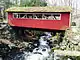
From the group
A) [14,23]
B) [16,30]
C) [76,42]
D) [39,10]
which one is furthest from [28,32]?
[76,42]

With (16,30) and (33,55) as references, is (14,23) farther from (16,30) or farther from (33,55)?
(33,55)

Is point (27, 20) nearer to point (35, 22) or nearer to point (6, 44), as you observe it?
point (35, 22)

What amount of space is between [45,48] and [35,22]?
4.40 m

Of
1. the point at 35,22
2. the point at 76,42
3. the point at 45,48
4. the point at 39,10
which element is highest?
the point at 39,10

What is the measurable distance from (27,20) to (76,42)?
8236 mm

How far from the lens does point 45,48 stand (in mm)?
27406

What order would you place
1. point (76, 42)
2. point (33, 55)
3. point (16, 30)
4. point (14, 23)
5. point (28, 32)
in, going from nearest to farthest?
point (76, 42)
point (33, 55)
point (14, 23)
point (16, 30)
point (28, 32)

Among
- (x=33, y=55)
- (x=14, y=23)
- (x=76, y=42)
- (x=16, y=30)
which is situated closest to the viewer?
(x=76, y=42)

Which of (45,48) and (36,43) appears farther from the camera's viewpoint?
(36,43)

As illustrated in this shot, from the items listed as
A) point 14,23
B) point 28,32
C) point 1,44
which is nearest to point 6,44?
point 1,44

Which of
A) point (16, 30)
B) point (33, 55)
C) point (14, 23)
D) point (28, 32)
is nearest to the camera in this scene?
point (33, 55)

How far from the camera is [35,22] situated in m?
25.6

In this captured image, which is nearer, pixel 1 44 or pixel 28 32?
pixel 1 44

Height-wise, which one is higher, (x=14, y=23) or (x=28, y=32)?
(x=14, y=23)
